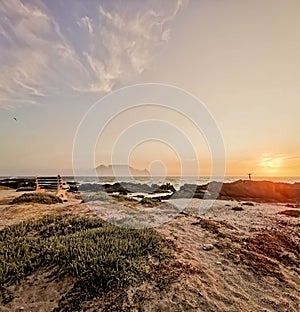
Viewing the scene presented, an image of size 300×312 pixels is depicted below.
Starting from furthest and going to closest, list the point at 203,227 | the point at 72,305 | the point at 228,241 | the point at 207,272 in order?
1. the point at 203,227
2. the point at 228,241
3. the point at 207,272
4. the point at 72,305

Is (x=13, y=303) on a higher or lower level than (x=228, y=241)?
lower

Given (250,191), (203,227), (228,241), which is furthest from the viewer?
(250,191)

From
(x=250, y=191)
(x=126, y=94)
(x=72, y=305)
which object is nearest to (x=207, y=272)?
(x=72, y=305)

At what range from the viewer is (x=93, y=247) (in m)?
8.38

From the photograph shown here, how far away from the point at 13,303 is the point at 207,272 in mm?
5213

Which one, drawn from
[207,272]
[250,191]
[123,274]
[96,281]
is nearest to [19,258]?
[96,281]

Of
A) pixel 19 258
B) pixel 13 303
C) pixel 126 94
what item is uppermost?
pixel 126 94

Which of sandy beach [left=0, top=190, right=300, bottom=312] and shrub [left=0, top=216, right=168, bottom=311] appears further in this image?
shrub [left=0, top=216, right=168, bottom=311]

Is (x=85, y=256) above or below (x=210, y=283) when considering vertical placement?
above

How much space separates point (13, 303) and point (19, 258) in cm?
204

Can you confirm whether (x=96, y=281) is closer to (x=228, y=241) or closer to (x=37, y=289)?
(x=37, y=289)

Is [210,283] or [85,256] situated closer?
[210,283]

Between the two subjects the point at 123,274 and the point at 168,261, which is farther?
the point at 168,261

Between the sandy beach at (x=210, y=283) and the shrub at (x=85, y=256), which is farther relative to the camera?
the shrub at (x=85, y=256)
